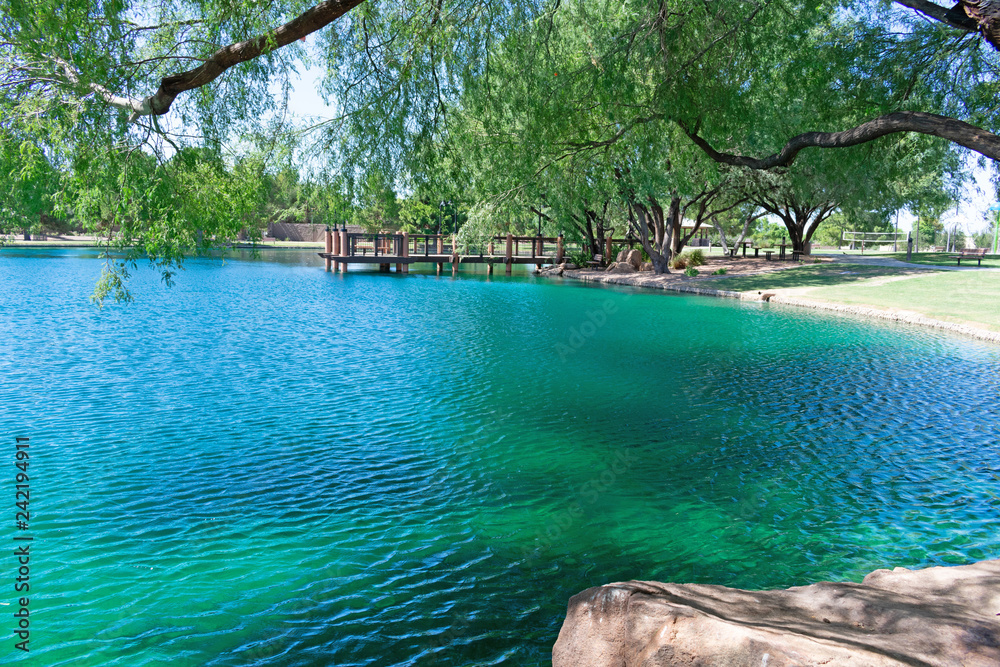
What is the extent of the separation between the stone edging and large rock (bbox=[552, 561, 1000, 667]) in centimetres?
1445

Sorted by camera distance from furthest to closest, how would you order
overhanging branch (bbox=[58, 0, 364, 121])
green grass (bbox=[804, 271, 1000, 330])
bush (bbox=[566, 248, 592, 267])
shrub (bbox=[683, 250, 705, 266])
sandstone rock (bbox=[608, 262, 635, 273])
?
1. bush (bbox=[566, 248, 592, 267])
2. shrub (bbox=[683, 250, 705, 266])
3. sandstone rock (bbox=[608, 262, 635, 273])
4. green grass (bbox=[804, 271, 1000, 330])
5. overhanging branch (bbox=[58, 0, 364, 121])

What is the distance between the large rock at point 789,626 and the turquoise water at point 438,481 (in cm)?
103

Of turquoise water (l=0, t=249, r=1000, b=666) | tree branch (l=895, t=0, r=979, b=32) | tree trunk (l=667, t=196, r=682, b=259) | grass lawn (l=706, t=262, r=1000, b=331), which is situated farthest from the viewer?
tree trunk (l=667, t=196, r=682, b=259)

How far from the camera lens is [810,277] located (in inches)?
1075

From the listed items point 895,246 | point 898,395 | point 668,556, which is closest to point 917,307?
point 898,395

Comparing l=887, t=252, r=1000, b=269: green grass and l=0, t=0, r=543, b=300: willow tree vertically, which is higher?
l=0, t=0, r=543, b=300: willow tree

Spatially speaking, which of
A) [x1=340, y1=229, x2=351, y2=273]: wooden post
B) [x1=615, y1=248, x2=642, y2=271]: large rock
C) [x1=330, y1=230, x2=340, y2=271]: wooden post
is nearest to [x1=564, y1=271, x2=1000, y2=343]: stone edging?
[x1=615, y1=248, x2=642, y2=271]: large rock

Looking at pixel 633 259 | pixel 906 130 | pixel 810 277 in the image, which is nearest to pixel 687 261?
pixel 633 259

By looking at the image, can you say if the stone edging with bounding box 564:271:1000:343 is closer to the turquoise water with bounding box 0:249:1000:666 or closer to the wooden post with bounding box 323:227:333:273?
the turquoise water with bounding box 0:249:1000:666

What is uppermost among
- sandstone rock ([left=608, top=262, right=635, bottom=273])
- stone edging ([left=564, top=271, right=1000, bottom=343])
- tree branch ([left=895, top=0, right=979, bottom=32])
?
tree branch ([left=895, top=0, right=979, bottom=32])

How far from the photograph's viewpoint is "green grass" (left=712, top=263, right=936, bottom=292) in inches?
1011

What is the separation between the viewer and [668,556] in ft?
17.2

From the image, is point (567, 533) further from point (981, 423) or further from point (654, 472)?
point (981, 423)

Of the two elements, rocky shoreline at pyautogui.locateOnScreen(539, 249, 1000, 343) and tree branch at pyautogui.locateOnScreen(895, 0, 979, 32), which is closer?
tree branch at pyautogui.locateOnScreen(895, 0, 979, 32)
